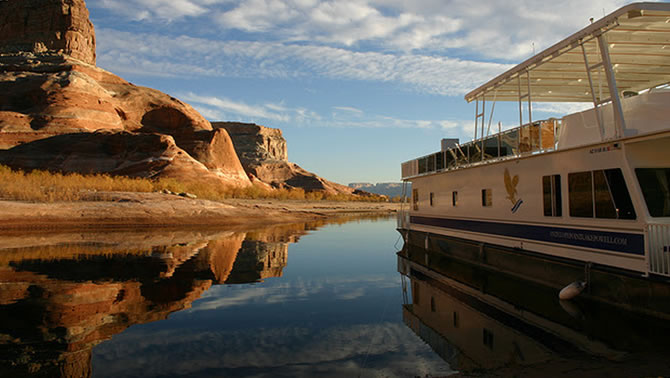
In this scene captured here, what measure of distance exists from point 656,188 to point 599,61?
5101 millimetres

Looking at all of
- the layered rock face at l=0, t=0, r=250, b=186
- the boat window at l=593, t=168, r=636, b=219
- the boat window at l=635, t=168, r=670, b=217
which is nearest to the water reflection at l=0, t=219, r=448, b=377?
the boat window at l=593, t=168, r=636, b=219

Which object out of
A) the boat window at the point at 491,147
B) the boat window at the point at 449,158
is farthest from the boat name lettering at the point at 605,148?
the boat window at the point at 449,158

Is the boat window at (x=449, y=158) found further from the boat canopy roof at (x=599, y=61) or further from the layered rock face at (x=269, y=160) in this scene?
the layered rock face at (x=269, y=160)

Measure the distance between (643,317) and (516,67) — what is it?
25.2 ft

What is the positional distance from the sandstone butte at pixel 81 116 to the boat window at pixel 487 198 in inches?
1846

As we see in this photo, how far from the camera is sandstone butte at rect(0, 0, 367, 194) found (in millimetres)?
56500

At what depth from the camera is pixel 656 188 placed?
8859 mm

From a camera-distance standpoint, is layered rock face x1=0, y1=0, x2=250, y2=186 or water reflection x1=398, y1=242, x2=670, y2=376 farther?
layered rock face x1=0, y1=0, x2=250, y2=186

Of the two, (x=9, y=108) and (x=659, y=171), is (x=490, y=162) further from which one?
(x=9, y=108)

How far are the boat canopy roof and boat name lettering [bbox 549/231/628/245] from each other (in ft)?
10.8

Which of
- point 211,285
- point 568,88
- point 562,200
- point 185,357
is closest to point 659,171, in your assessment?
point 562,200

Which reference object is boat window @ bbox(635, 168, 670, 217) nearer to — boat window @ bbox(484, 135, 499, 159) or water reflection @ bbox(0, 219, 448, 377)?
boat window @ bbox(484, 135, 499, 159)

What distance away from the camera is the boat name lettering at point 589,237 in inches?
344

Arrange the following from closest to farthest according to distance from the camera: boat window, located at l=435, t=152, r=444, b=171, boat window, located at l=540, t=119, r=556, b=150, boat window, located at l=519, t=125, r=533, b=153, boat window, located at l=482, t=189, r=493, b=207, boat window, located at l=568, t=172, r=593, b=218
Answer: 1. boat window, located at l=568, t=172, r=593, b=218
2. boat window, located at l=540, t=119, r=556, b=150
3. boat window, located at l=519, t=125, r=533, b=153
4. boat window, located at l=482, t=189, r=493, b=207
5. boat window, located at l=435, t=152, r=444, b=171
